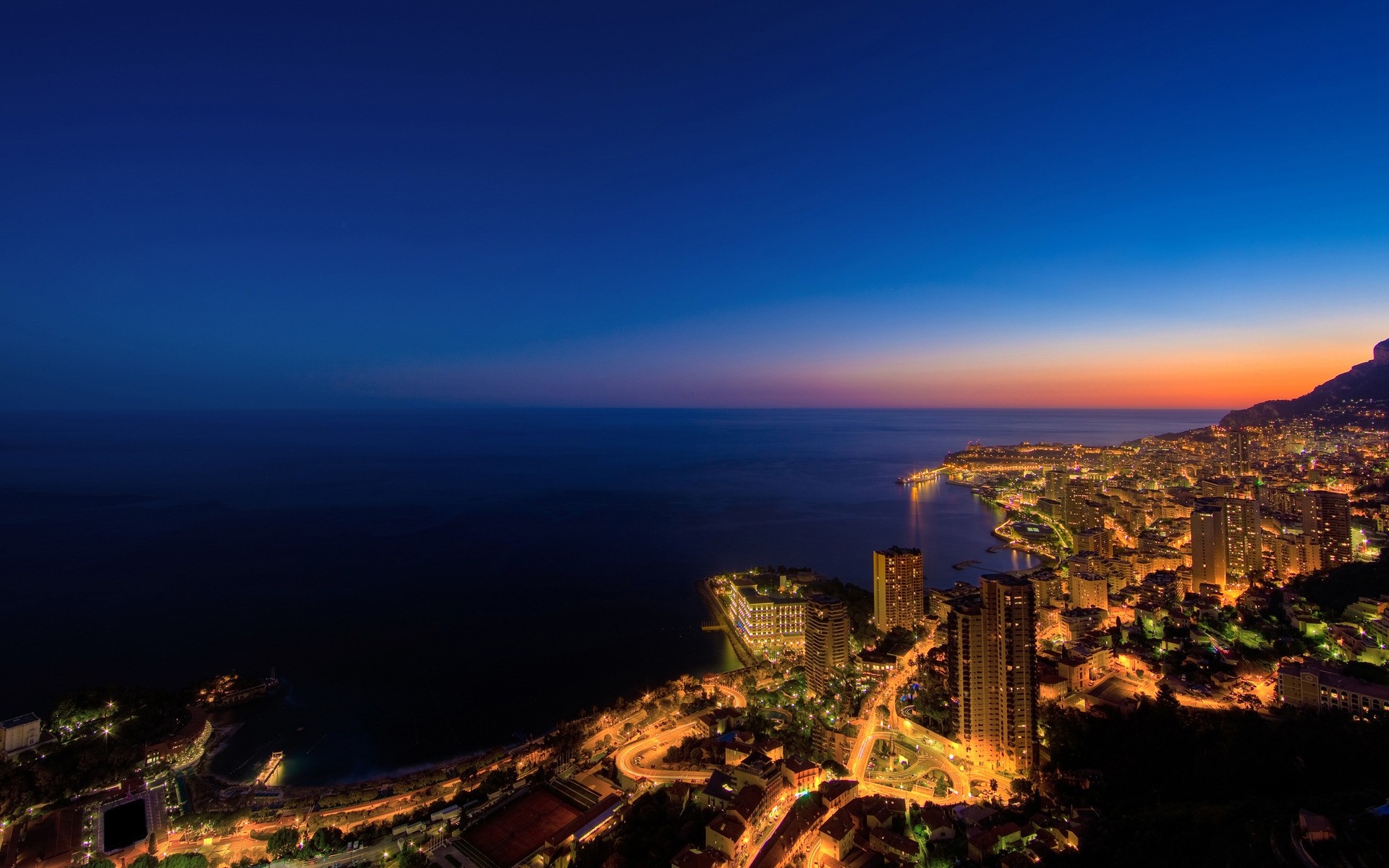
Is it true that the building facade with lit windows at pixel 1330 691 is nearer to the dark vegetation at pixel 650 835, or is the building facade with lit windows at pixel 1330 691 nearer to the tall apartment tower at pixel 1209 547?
the tall apartment tower at pixel 1209 547

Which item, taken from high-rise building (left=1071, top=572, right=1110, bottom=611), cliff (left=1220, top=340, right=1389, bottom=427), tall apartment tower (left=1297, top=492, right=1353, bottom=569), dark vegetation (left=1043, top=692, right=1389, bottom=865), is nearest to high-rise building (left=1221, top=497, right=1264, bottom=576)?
tall apartment tower (left=1297, top=492, right=1353, bottom=569)

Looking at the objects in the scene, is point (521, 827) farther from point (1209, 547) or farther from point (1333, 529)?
point (1333, 529)

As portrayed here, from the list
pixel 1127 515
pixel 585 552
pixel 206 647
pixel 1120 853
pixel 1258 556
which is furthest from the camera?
pixel 1127 515

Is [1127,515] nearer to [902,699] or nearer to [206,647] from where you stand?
[902,699]

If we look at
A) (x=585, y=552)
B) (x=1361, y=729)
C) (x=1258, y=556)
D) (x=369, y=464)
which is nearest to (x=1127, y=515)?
(x=1258, y=556)

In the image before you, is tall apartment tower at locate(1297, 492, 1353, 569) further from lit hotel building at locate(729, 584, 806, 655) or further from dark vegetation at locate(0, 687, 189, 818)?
dark vegetation at locate(0, 687, 189, 818)

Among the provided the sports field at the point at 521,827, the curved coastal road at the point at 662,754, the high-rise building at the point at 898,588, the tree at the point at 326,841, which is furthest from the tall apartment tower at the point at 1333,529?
the tree at the point at 326,841
